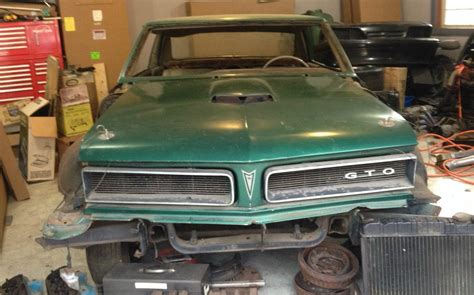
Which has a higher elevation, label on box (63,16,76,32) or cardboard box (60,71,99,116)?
label on box (63,16,76,32)

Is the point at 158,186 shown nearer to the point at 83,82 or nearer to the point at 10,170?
the point at 10,170

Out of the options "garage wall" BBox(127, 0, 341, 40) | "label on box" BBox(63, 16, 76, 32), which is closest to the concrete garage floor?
"label on box" BBox(63, 16, 76, 32)

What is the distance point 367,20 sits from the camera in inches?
262

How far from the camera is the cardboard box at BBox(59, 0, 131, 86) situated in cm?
558

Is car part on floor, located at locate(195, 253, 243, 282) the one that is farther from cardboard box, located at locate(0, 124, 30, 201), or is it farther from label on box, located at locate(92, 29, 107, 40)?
label on box, located at locate(92, 29, 107, 40)

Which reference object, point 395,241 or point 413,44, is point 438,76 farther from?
point 395,241

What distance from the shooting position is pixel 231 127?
2127 mm

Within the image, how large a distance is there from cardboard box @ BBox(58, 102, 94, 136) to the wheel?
2659 millimetres

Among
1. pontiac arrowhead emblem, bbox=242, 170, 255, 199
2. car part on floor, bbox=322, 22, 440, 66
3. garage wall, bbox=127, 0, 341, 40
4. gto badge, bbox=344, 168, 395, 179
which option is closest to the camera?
pontiac arrowhead emblem, bbox=242, 170, 255, 199

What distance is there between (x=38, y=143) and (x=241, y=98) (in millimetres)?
2847

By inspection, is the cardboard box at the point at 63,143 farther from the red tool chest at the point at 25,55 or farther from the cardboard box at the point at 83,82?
the red tool chest at the point at 25,55

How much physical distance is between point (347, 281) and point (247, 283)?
0.50 metres

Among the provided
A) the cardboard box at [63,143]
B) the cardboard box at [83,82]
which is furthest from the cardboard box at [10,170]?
the cardboard box at [83,82]

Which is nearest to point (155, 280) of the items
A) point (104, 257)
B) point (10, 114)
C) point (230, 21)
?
point (104, 257)
